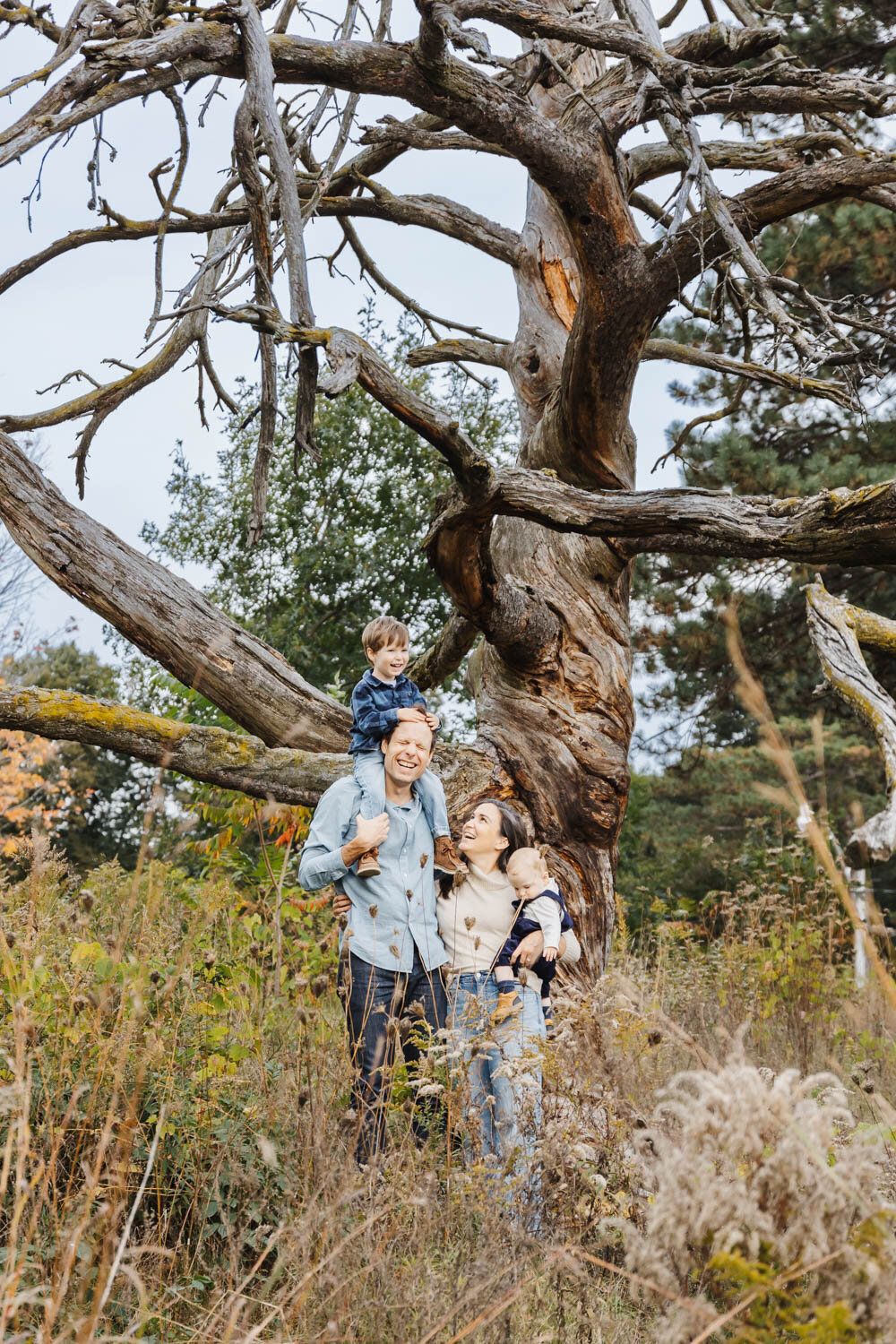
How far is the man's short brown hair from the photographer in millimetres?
3895

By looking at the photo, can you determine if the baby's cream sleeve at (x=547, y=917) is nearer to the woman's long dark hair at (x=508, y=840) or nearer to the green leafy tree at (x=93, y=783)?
the woman's long dark hair at (x=508, y=840)

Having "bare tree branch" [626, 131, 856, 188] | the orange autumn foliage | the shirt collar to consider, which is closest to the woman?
the shirt collar

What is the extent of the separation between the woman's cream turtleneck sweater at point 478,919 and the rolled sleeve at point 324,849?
0.43m

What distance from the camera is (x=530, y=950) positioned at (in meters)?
3.50

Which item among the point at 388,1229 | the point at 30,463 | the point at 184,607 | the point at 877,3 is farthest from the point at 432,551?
the point at 877,3

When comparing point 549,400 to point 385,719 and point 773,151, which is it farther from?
point 385,719

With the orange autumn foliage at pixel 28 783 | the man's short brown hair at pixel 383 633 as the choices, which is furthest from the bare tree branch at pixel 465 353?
the orange autumn foliage at pixel 28 783

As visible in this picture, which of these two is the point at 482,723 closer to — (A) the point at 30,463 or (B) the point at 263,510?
(B) the point at 263,510

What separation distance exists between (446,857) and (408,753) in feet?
1.32

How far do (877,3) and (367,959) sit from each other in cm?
929

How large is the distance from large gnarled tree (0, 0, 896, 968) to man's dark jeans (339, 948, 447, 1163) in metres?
1.12

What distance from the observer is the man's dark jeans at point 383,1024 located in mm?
2791

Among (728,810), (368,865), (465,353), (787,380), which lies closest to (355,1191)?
(368,865)

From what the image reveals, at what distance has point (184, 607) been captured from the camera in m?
4.43
